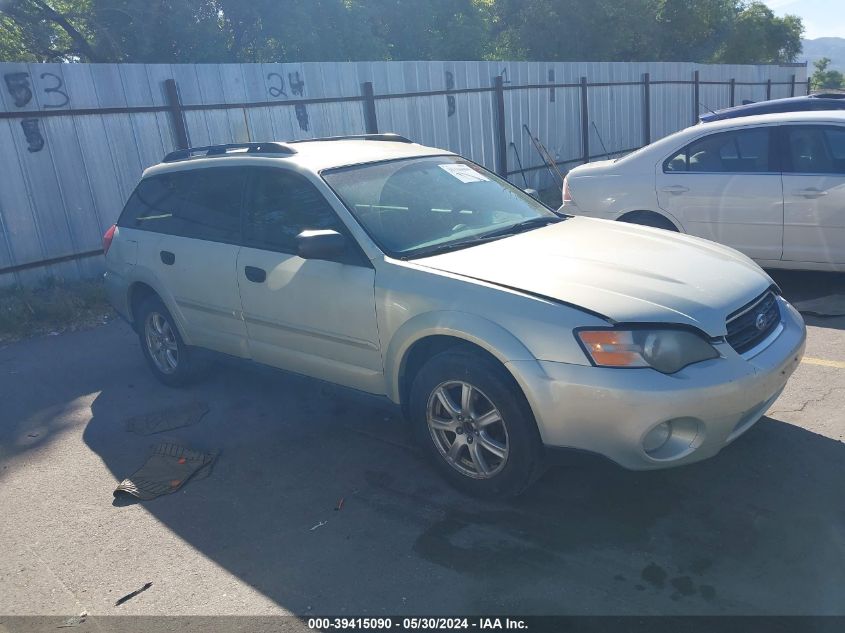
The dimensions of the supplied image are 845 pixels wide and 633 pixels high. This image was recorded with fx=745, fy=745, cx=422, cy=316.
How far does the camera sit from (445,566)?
318 cm

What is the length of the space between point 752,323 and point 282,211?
2.70m

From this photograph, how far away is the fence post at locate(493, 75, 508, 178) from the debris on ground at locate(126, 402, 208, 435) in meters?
9.21

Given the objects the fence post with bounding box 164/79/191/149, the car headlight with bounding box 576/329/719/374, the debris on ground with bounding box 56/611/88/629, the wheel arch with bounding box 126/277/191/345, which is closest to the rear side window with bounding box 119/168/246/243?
the wheel arch with bounding box 126/277/191/345

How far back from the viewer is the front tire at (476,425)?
3385mm

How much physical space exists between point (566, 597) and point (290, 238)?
256 centimetres

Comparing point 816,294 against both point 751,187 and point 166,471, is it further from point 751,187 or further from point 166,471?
point 166,471

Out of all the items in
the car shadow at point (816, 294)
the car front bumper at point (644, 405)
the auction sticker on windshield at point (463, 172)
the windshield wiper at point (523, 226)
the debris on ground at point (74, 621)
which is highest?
the auction sticker on windshield at point (463, 172)

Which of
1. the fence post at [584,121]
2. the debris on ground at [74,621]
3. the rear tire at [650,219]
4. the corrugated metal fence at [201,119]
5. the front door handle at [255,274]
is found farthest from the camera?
the fence post at [584,121]

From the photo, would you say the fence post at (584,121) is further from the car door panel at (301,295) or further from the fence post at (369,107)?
the car door panel at (301,295)

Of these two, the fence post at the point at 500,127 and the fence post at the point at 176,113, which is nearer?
the fence post at the point at 176,113

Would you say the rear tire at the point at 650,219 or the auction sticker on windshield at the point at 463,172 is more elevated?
the auction sticker on windshield at the point at 463,172

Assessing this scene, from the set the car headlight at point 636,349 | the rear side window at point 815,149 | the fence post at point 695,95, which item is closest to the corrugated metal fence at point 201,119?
the fence post at point 695,95

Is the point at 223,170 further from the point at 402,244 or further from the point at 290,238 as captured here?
the point at 402,244

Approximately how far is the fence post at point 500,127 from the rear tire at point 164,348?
346 inches
